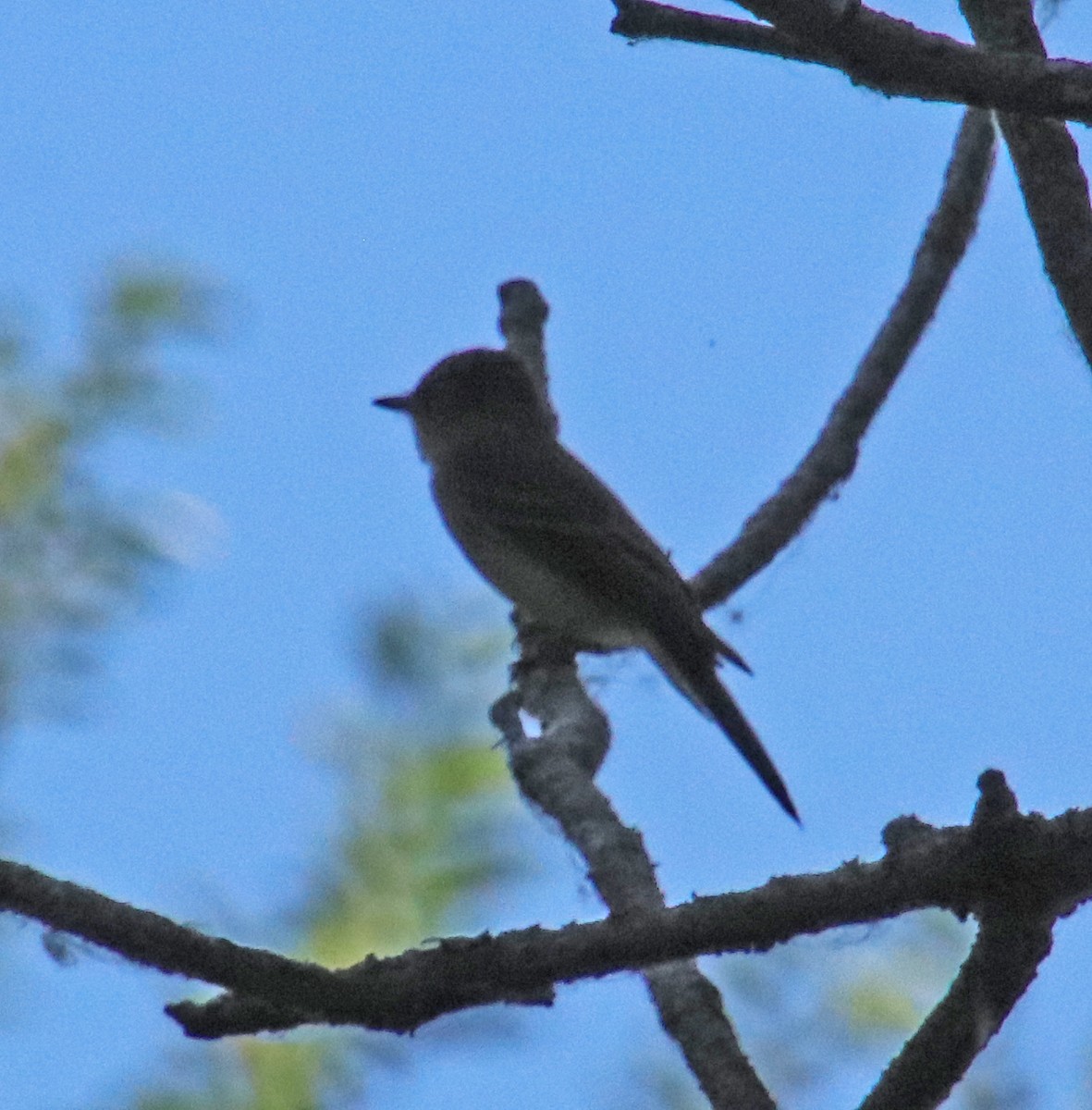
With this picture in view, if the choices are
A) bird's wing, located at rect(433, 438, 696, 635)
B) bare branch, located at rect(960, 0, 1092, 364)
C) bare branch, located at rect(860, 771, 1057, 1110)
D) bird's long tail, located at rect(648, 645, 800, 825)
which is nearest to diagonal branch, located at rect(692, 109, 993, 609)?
bird's long tail, located at rect(648, 645, 800, 825)

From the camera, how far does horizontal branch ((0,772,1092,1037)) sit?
276cm

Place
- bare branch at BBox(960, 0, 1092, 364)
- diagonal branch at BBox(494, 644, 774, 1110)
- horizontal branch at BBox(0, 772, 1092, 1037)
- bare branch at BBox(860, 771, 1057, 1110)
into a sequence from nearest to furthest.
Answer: horizontal branch at BBox(0, 772, 1092, 1037) < bare branch at BBox(860, 771, 1057, 1110) < diagonal branch at BBox(494, 644, 774, 1110) < bare branch at BBox(960, 0, 1092, 364)

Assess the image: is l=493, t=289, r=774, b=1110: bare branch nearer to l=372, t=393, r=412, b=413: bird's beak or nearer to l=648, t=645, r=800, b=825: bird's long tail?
l=648, t=645, r=800, b=825: bird's long tail

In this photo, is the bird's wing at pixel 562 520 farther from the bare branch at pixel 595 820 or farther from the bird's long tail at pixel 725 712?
the bare branch at pixel 595 820

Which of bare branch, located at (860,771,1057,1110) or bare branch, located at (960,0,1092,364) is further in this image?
Result: bare branch, located at (960,0,1092,364)

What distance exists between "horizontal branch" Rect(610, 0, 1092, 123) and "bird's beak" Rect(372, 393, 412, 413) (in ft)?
18.8

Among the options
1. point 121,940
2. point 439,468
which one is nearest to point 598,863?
point 121,940

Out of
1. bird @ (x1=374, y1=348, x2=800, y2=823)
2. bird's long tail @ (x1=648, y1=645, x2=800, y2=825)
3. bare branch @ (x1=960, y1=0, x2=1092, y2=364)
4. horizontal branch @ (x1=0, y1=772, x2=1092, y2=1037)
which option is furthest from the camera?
bird @ (x1=374, y1=348, x2=800, y2=823)

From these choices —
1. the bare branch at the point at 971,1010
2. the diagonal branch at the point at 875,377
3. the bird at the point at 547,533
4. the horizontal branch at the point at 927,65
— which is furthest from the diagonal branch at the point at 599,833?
the horizontal branch at the point at 927,65

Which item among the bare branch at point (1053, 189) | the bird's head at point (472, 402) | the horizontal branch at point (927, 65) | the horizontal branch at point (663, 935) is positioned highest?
the bird's head at point (472, 402)

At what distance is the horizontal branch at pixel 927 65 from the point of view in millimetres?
2844

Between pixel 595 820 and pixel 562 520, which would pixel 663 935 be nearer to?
pixel 595 820

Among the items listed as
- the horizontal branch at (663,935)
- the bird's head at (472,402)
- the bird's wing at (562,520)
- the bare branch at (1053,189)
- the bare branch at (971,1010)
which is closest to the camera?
the horizontal branch at (663,935)

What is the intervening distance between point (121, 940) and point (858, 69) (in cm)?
162
